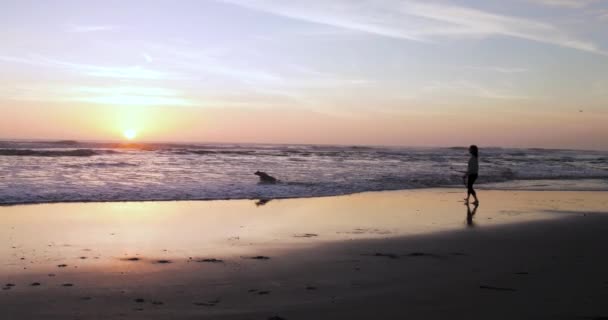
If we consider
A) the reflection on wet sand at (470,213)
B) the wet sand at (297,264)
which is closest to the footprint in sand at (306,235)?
the wet sand at (297,264)

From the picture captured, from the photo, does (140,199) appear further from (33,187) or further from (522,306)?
(522,306)

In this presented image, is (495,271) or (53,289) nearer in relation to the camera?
(53,289)

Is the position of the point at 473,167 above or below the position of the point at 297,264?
above

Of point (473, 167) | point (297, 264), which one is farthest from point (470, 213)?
point (297, 264)

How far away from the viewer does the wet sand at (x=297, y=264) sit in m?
5.61

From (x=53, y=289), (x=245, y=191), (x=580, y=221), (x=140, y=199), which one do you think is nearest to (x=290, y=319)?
(x=53, y=289)

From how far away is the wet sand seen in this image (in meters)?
5.61

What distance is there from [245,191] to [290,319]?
43.1 feet

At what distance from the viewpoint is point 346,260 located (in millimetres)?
8031

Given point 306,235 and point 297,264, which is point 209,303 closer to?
point 297,264

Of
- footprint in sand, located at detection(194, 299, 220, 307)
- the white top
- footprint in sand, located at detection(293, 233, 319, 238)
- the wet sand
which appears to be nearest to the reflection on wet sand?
the wet sand

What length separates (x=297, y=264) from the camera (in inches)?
305

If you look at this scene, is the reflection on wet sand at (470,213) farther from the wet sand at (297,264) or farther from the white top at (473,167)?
the white top at (473,167)

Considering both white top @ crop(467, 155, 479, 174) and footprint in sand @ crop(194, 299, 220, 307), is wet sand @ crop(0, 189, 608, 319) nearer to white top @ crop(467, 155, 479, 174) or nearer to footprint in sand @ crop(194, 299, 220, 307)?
footprint in sand @ crop(194, 299, 220, 307)
